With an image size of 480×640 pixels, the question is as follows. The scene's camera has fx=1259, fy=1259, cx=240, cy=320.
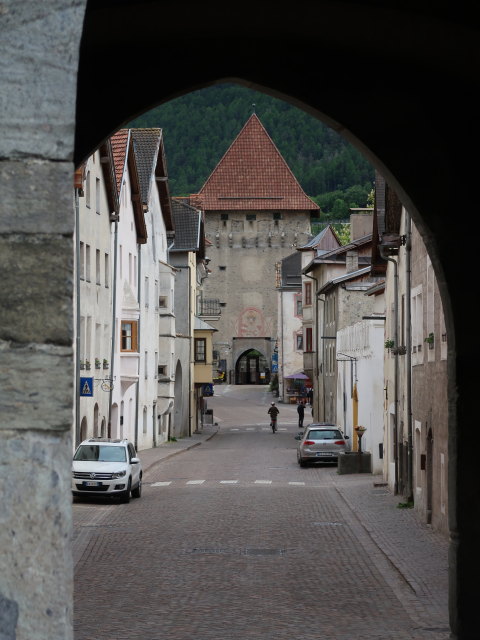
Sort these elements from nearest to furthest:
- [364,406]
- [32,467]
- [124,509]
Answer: [32,467] < [124,509] < [364,406]

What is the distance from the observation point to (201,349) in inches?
2768

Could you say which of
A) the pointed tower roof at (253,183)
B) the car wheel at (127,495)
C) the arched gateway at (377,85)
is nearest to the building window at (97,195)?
the car wheel at (127,495)

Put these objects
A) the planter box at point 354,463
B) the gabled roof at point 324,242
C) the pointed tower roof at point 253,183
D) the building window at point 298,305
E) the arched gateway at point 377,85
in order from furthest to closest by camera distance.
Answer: the pointed tower roof at point 253,183, the building window at point 298,305, the gabled roof at point 324,242, the planter box at point 354,463, the arched gateway at point 377,85

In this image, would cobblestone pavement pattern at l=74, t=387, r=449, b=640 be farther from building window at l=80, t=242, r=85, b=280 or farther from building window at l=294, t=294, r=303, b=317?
Result: building window at l=294, t=294, r=303, b=317

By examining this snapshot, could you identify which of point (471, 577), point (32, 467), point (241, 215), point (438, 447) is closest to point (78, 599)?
point (471, 577)

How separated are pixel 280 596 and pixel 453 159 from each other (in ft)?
19.4

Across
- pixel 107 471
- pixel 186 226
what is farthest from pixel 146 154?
pixel 107 471

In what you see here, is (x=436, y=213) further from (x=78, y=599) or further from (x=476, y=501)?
(x=78, y=599)

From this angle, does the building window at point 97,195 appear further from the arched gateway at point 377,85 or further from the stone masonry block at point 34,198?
the stone masonry block at point 34,198

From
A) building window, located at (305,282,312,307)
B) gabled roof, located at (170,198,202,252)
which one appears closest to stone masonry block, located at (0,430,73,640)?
gabled roof, located at (170,198,202,252)

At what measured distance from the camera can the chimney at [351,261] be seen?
57859mm

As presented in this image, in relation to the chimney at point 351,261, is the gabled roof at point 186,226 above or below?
above

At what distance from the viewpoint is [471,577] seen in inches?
424

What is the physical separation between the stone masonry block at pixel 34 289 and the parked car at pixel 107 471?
24.6 m
